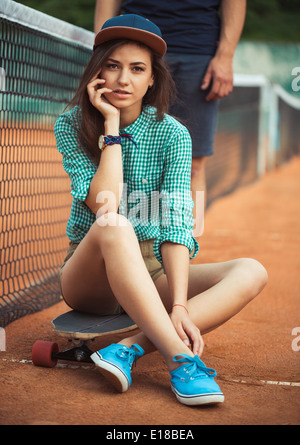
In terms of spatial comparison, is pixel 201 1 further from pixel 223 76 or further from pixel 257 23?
pixel 257 23

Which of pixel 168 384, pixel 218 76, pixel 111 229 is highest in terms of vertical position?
pixel 218 76

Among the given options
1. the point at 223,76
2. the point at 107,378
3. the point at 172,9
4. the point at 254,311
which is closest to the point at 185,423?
the point at 107,378

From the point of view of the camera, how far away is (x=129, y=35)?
2.65 m

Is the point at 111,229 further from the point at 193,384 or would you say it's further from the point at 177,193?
the point at 193,384

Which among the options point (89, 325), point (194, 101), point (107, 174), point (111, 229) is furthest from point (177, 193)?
point (194, 101)

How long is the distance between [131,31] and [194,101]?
2.89 ft

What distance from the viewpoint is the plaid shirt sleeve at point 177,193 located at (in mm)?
2570

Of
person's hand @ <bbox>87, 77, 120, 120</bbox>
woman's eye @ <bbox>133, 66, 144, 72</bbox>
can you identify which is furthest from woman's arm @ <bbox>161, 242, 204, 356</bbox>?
woman's eye @ <bbox>133, 66, 144, 72</bbox>

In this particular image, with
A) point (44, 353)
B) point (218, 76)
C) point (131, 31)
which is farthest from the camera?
point (218, 76)

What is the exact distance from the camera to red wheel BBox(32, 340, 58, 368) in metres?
2.51

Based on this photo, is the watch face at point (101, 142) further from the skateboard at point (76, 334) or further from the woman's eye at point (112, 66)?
the skateboard at point (76, 334)

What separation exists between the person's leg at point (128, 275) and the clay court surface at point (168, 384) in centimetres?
21

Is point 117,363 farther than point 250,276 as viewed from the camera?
No

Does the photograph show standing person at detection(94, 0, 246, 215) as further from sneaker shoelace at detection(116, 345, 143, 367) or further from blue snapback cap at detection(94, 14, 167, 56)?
sneaker shoelace at detection(116, 345, 143, 367)
